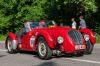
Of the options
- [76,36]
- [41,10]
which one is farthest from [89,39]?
[41,10]

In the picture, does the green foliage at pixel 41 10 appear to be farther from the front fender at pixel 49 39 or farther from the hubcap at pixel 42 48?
the front fender at pixel 49 39

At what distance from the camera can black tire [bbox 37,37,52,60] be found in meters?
13.9

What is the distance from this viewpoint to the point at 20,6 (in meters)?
33.2

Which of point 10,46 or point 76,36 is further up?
point 76,36

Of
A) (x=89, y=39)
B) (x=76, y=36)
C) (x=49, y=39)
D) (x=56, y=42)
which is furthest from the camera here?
(x=89, y=39)

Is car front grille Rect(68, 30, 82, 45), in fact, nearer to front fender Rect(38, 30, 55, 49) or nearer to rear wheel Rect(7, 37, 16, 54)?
front fender Rect(38, 30, 55, 49)

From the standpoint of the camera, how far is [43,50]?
46.5 feet

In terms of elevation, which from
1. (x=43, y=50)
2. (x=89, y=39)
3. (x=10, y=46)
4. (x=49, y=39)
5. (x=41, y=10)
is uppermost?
(x=41, y=10)

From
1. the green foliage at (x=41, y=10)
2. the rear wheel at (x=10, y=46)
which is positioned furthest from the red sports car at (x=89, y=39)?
the green foliage at (x=41, y=10)

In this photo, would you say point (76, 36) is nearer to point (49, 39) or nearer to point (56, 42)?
point (56, 42)

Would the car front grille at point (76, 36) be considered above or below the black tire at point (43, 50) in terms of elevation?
above

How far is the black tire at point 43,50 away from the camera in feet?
45.5

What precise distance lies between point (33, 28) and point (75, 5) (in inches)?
454

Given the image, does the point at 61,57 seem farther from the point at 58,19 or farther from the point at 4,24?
the point at 4,24
